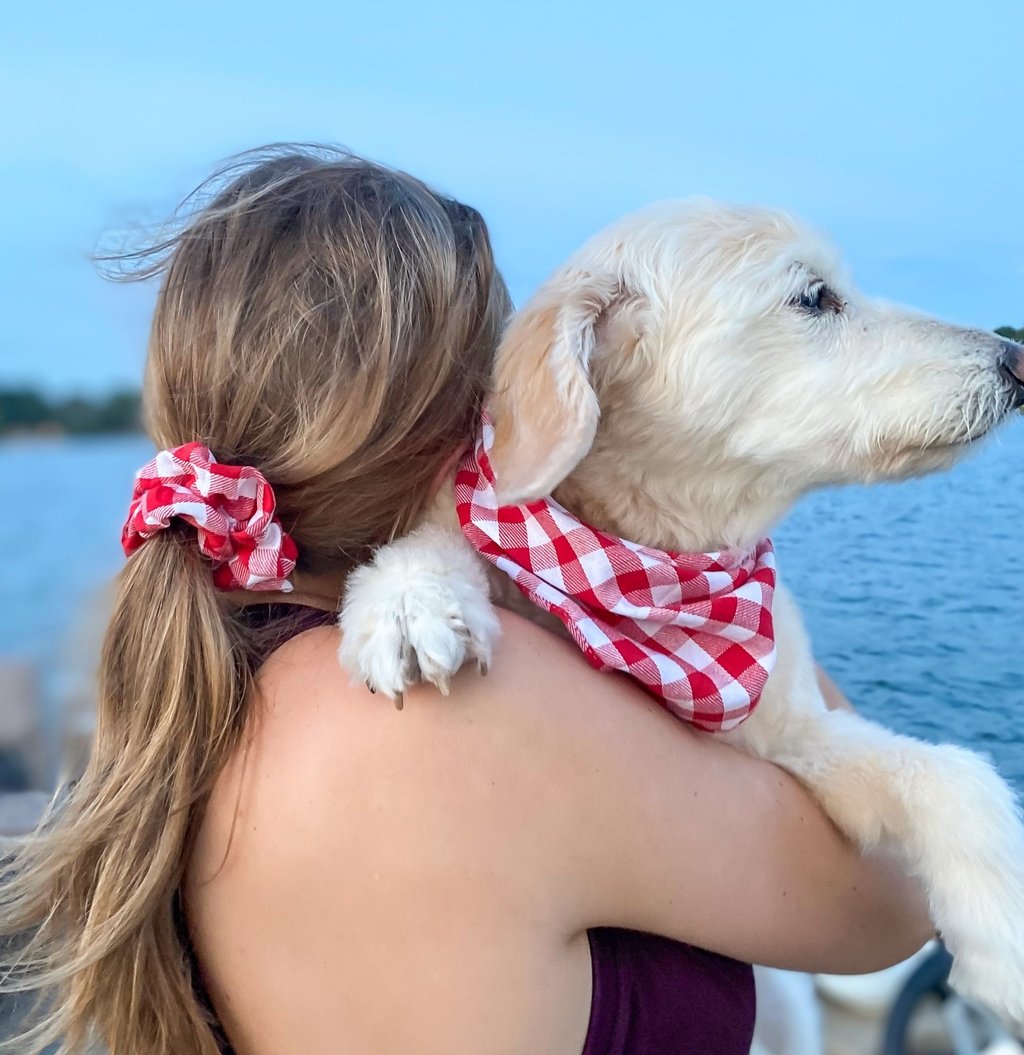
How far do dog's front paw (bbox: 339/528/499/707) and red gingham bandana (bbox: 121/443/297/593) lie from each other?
0.11 metres

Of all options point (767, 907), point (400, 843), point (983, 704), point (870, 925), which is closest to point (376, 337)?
point (400, 843)

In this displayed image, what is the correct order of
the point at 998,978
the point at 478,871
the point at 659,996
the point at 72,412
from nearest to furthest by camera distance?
the point at 478,871 → the point at 659,996 → the point at 998,978 → the point at 72,412

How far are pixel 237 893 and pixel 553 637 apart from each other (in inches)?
16.6

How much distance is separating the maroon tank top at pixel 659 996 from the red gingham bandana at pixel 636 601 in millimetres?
246

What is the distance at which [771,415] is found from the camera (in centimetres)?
128

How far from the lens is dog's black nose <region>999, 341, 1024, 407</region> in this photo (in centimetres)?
126

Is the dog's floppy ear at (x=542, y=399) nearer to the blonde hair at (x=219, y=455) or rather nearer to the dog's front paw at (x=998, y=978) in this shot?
the blonde hair at (x=219, y=455)

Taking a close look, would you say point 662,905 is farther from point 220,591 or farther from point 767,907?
point 220,591

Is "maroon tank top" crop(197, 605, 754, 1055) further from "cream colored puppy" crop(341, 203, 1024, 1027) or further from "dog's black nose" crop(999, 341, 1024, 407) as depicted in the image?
"dog's black nose" crop(999, 341, 1024, 407)

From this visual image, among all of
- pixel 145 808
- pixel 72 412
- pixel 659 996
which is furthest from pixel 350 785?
pixel 72 412

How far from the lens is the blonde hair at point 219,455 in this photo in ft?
3.30

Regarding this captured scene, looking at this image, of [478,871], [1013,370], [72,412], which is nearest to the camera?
[478,871]

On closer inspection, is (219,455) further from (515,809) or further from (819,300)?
(819,300)

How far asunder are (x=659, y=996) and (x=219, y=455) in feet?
2.55
